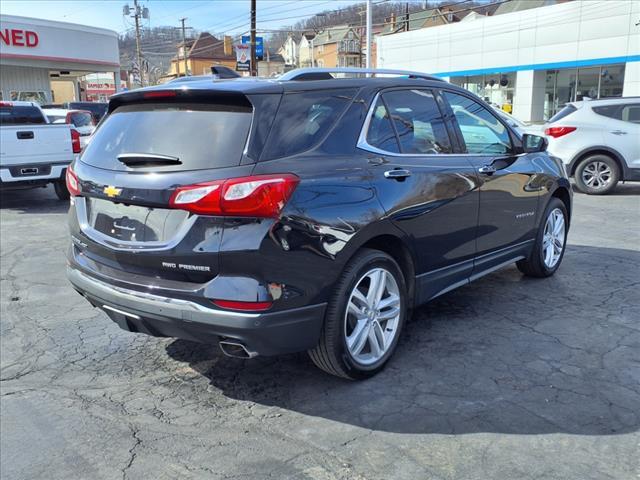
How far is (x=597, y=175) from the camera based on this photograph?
1101 cm

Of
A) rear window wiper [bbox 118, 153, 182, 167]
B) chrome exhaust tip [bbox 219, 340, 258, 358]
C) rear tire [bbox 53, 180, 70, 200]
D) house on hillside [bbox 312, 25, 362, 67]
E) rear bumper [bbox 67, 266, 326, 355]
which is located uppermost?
house on hillside [bbox 312, 25, 362, 67]

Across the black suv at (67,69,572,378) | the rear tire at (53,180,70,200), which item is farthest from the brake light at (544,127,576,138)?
the rear tire at (53,180,70,200)

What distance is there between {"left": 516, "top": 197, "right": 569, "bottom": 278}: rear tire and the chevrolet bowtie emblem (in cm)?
381

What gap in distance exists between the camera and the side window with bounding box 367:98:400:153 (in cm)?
365

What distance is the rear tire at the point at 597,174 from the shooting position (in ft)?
35.5

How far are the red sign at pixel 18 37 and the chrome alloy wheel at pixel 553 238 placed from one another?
2775cm

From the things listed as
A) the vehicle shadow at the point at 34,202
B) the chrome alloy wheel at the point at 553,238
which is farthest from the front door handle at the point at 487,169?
the vehicle shadow at the point at 34,202

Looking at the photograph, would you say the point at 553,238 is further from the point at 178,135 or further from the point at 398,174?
the point at 178,135

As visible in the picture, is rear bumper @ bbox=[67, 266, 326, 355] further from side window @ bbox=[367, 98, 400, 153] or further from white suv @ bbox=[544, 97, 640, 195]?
white suv @ bbox=[544, 97, 640, 195]

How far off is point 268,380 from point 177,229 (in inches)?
48.6

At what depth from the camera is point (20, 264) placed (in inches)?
264

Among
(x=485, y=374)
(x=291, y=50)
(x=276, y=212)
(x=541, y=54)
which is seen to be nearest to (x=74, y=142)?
(x=276, y=212)

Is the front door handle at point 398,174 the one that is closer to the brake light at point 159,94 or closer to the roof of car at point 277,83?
the roof of car at point 277,83

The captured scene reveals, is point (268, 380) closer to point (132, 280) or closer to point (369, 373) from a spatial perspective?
point (369, 373)
